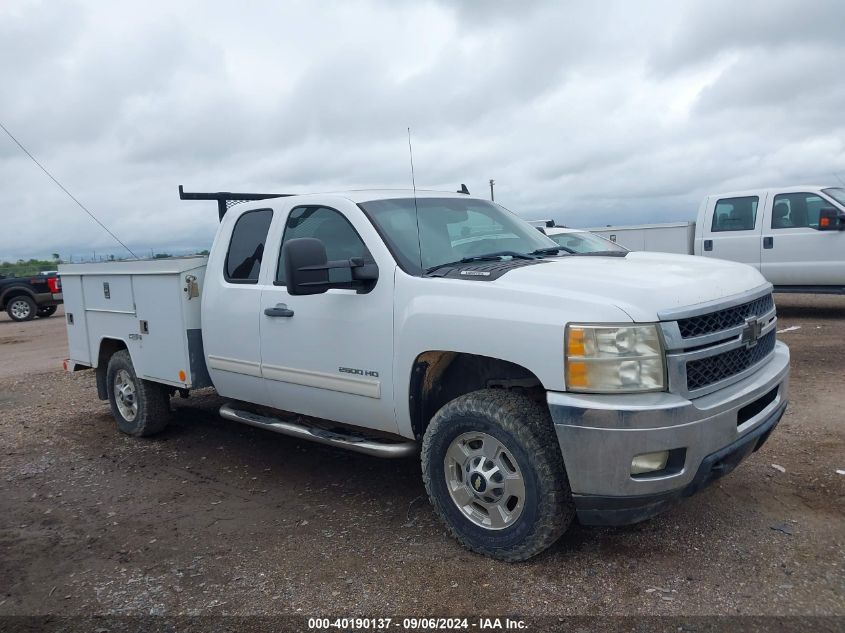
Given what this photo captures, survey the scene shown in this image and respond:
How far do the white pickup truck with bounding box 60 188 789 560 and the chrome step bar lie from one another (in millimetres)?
14

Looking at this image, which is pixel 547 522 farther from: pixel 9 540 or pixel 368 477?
pixel 9 540

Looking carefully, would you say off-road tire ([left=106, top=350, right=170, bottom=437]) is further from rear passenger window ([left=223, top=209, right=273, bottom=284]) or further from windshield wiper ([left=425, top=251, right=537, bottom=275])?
windshield wiper ([left=425, top=251, right=537, bottom=275])

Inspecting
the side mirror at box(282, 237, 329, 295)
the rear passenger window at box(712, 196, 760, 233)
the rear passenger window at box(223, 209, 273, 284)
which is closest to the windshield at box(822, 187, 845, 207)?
the rear passenger window at box(712, 196, 760, 233)

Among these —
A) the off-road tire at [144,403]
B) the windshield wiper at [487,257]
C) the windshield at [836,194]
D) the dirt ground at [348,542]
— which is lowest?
the dirt ground at [348,542]

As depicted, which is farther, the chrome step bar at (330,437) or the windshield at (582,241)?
the windshield at (582,241)

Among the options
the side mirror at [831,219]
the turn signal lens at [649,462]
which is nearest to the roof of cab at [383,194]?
the turn signal lens at [649,462]

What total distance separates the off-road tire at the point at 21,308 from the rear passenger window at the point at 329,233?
17214 mm

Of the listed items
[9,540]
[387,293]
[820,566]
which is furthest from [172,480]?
[820,566]

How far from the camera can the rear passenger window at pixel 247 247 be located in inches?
193

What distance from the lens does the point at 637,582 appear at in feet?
10.8

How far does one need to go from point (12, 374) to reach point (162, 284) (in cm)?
616

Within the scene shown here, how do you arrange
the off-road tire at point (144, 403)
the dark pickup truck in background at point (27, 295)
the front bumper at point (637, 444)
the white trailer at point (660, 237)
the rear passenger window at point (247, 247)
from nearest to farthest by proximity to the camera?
the front bumper at point (637, 444) < the rear passenger window at point (247, 247) < the off-road tire at point (144, 403) < the white trailer at point (660, 237) < the dark pickup truck in background at point (27, 295)

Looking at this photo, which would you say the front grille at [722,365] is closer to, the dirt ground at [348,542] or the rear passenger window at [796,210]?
the dirt ground at [348,542]

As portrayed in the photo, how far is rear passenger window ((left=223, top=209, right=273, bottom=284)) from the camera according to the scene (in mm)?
4898
